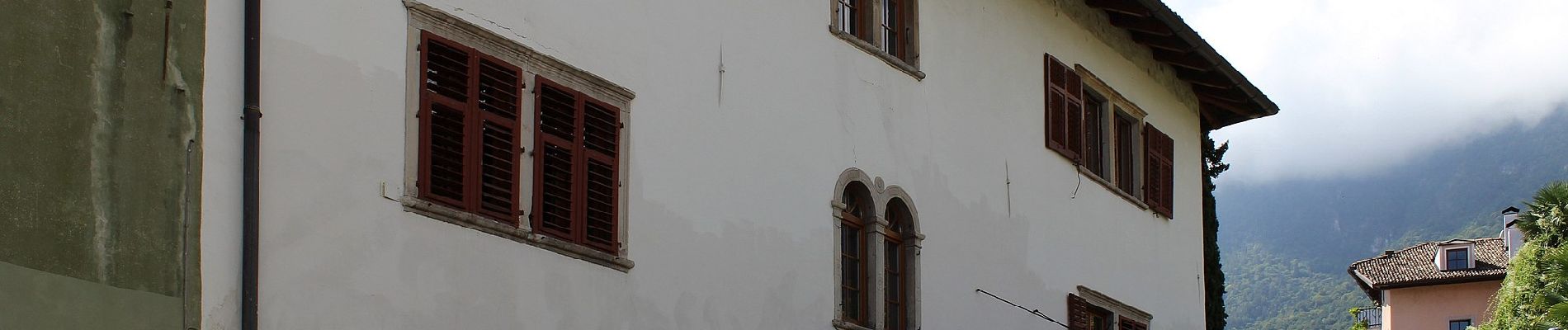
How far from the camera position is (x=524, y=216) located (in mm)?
12883

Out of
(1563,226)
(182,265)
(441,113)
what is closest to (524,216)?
(441,113)

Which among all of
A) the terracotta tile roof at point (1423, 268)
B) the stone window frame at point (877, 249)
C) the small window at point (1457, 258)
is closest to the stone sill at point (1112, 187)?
the stone window frame at point (877, 249)

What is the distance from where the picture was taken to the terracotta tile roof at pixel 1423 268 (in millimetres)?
62969

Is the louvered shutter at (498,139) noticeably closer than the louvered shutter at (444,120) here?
No

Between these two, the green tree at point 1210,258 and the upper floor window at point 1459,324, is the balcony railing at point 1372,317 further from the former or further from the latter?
the green tree at point 1210,258

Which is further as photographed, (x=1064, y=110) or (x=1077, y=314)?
(x=1064, y=110)

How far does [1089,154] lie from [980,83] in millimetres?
2820

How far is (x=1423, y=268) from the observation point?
213 feet

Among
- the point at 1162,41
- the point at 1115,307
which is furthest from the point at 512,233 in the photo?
the point at 1162,41

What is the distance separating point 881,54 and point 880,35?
0.34 metres

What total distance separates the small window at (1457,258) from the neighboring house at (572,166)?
4421 cm

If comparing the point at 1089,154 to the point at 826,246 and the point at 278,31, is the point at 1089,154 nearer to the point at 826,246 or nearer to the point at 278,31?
the point at 826,246

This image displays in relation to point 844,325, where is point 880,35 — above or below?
above

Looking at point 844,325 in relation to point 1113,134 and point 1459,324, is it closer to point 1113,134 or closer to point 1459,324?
point 1113,134
